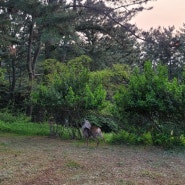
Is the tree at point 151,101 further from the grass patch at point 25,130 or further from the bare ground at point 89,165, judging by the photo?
the grass patch at point 25,130

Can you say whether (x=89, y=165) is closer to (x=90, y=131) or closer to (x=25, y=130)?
(x=90, y=131)

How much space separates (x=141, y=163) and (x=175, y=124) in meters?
2.61

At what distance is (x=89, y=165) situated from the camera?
5.49 meters

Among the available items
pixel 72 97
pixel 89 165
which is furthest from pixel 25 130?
pixel 89 165

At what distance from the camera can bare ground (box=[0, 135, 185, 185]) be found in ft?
15.0

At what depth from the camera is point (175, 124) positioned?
812cm

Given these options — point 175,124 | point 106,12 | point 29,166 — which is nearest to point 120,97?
point 175,124

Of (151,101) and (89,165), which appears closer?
(89,165)

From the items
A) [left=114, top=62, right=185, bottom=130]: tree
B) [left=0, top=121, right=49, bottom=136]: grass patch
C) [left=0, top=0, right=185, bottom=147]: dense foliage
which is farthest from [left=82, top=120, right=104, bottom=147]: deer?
[left=0, top=121, right=49, bottom=136]: grass patch

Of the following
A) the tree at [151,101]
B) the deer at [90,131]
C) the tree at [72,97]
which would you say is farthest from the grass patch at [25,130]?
the tree at [151,101]

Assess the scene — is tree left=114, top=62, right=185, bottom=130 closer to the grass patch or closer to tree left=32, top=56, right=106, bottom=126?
tree left=32, top=56, right=106, bottom=126

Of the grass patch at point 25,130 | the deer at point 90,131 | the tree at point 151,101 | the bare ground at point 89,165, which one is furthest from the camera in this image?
the grass patch at point 25,130

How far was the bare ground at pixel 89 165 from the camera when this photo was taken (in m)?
4.57

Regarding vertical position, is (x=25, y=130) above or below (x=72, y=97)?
below
